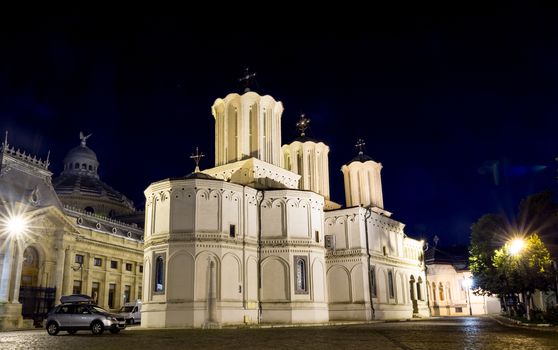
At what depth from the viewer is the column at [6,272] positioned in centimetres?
4109

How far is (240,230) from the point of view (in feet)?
124

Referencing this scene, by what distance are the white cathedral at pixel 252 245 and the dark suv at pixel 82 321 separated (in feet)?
23.3

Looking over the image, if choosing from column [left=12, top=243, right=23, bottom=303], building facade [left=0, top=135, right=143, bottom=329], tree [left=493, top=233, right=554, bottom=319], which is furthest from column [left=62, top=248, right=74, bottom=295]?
tree [left=493, top=233, right=554, bottom=319]

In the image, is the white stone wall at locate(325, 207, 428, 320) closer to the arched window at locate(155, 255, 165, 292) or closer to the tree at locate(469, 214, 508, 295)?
the tree at locate(469, 214, 508, 295)

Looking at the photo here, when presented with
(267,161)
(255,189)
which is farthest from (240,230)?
(267,161)

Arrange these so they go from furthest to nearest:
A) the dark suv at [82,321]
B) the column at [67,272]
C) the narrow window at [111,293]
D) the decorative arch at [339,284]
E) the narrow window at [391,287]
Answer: the narrow window at [111,293] < the narrow window at [391,287] < the column at [67,272] < the decorative arch at [339,284] < the dark suv at [82,321]

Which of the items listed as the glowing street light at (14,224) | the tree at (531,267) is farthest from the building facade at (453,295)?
the glowing street light at (14,224)

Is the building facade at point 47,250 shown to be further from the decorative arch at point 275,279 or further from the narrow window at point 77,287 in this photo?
the decorative arch at point 275,279

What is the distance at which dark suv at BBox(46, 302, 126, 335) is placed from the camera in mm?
26812

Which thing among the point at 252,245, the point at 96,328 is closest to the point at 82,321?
the point at 96,328

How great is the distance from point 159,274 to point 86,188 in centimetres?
4487

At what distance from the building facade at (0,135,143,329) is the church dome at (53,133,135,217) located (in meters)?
14.1

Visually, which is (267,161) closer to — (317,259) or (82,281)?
(317,259)

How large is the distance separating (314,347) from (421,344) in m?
3.84
